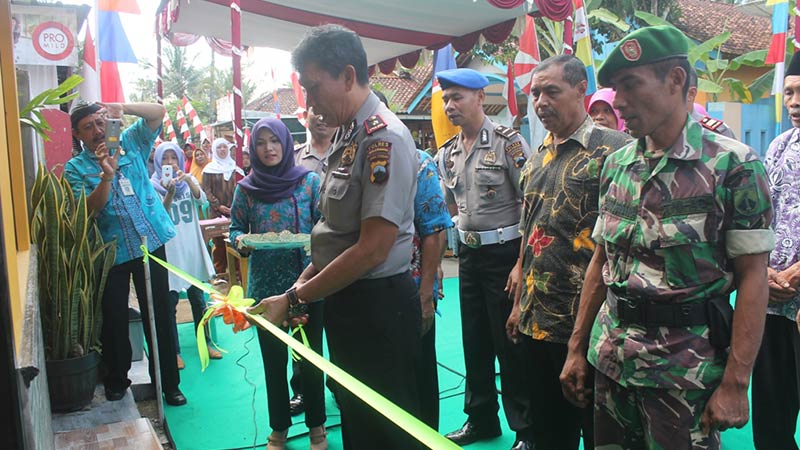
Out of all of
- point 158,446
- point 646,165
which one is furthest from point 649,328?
point 158,446

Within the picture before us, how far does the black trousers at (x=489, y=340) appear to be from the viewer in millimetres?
3170

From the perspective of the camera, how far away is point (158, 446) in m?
2.82

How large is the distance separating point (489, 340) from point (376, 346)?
1501mm

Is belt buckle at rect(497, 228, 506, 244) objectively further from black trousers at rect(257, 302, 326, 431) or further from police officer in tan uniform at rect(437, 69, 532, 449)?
black trousers at rect(257, 302, 326, 431)

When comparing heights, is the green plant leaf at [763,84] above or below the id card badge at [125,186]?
above

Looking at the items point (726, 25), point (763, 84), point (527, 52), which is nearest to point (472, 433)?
point (527, 52)

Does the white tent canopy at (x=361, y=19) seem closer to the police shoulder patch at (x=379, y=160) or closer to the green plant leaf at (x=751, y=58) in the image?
the police shoulder patch at (x=379, y=160)

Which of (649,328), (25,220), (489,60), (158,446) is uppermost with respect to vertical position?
(489,60)

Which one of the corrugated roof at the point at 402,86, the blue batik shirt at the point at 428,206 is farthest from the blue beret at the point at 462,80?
the corrugated roof at the point at 402,86

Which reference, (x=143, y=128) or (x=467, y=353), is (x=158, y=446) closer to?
(x=467, y=353)

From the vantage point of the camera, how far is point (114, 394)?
3.61 meters

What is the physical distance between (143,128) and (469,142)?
1.97 meters

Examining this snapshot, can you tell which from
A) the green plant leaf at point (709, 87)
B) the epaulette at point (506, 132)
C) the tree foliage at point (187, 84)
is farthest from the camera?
the tree foliage at point (187, 84)

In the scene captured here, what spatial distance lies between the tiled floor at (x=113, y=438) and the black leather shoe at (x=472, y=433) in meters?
1.51
